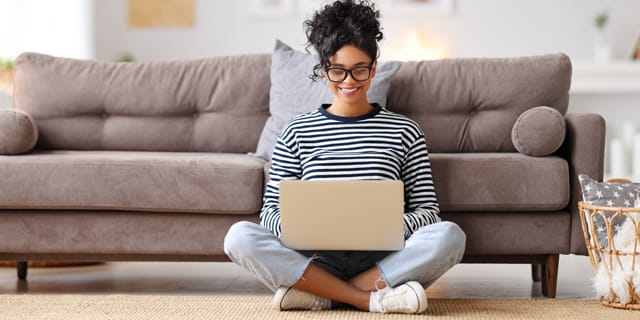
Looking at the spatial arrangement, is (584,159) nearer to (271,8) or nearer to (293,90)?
(293,90)

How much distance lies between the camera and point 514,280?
9.36ft

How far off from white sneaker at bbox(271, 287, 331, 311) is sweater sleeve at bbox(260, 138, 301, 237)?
0.69 ft

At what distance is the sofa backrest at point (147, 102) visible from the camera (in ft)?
9.87

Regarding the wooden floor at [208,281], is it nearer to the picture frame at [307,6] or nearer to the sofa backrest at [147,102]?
the sofa backrest at [147,102]

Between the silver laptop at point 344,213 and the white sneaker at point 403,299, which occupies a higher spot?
the silver laptop at point 344,213

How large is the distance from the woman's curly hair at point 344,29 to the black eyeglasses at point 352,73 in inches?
0.9

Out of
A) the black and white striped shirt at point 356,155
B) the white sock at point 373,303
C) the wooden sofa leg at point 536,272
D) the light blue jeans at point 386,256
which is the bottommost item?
the wooden sofa leg at point 536,272

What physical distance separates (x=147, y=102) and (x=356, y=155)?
112 cm

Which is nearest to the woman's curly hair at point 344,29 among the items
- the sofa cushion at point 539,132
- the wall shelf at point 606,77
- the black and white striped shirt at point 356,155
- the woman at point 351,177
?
the woman at point 351,177

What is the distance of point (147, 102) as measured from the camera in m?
3.08

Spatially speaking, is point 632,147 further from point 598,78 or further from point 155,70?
point 155,70

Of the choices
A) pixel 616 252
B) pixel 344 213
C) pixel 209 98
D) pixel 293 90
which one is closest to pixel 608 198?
pixel 616 252

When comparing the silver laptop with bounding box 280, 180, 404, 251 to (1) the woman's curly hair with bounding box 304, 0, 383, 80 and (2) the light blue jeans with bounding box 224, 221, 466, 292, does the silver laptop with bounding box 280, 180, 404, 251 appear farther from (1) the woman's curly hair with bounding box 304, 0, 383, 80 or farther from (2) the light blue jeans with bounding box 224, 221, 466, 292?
(1) the woman's curly hair with bounding box 304, 0, 383, 80

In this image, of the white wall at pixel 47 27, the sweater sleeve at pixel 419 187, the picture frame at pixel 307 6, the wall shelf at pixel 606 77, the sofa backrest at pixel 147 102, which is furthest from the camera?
the picture frame at pixel 307 6
